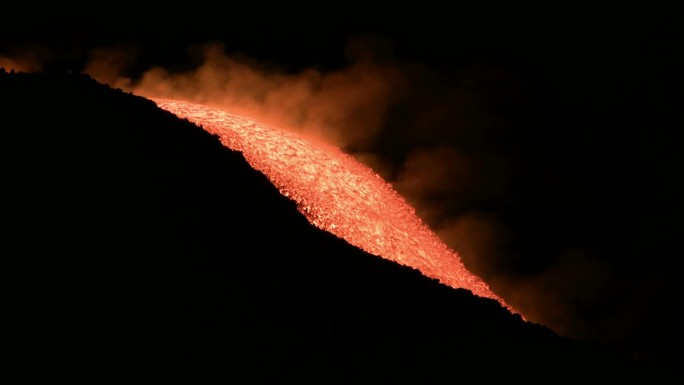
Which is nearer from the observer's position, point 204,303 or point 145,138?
point 204,303

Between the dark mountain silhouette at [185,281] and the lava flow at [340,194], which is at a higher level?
the lava flow at [340,194]

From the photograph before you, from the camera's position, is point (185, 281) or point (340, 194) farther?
point (340, 194)

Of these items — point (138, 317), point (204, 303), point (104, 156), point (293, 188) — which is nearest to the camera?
point (138, 317)

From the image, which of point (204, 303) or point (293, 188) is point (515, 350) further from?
point (293, 188)

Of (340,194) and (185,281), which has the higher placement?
(340,194)

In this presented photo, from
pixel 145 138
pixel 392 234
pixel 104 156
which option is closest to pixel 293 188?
pixel 392 234

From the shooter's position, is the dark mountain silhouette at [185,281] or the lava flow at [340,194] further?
the lava flow at [340,194]
